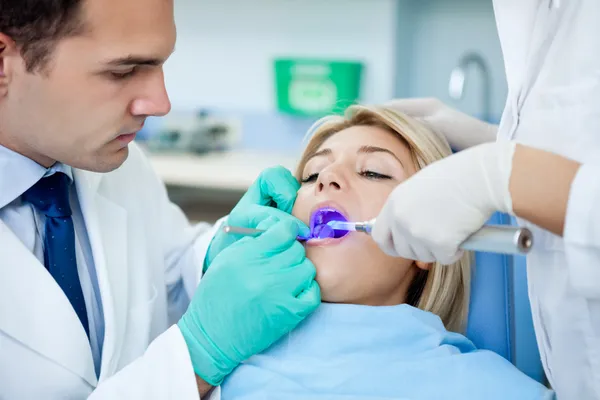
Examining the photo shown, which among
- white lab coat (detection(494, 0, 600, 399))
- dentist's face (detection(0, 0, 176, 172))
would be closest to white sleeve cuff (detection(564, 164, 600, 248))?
white lab coat (detection(494, 0, 600, 399))

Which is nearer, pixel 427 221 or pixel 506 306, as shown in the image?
pixel 427 221

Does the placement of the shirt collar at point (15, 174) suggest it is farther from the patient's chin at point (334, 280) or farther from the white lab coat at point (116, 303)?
the patient's chin at point (334, 280)

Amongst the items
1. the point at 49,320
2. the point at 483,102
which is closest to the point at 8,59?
the point at 49,320

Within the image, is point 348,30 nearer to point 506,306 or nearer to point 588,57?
point 506,306

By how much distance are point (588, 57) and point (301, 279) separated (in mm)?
589

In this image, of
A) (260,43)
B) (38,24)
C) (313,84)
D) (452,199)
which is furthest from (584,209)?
(260,43)

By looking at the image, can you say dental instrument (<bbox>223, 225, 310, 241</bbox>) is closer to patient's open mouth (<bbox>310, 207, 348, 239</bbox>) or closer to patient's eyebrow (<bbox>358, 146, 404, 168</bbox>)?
patient's open mouth (<bbox>310, 207, 348, 239</bbox>)

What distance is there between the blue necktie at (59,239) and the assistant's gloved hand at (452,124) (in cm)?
74

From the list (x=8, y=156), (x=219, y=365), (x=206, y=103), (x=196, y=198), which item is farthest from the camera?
(x=206, y=103)

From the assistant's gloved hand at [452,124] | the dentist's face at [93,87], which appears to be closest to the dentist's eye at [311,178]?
the assistant's gloved hand at [452,124]

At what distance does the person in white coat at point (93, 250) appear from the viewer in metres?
1.13

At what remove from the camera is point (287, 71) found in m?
3.15

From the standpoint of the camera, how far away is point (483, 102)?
9.83ft

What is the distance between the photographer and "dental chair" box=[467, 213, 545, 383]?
53.7 inches
